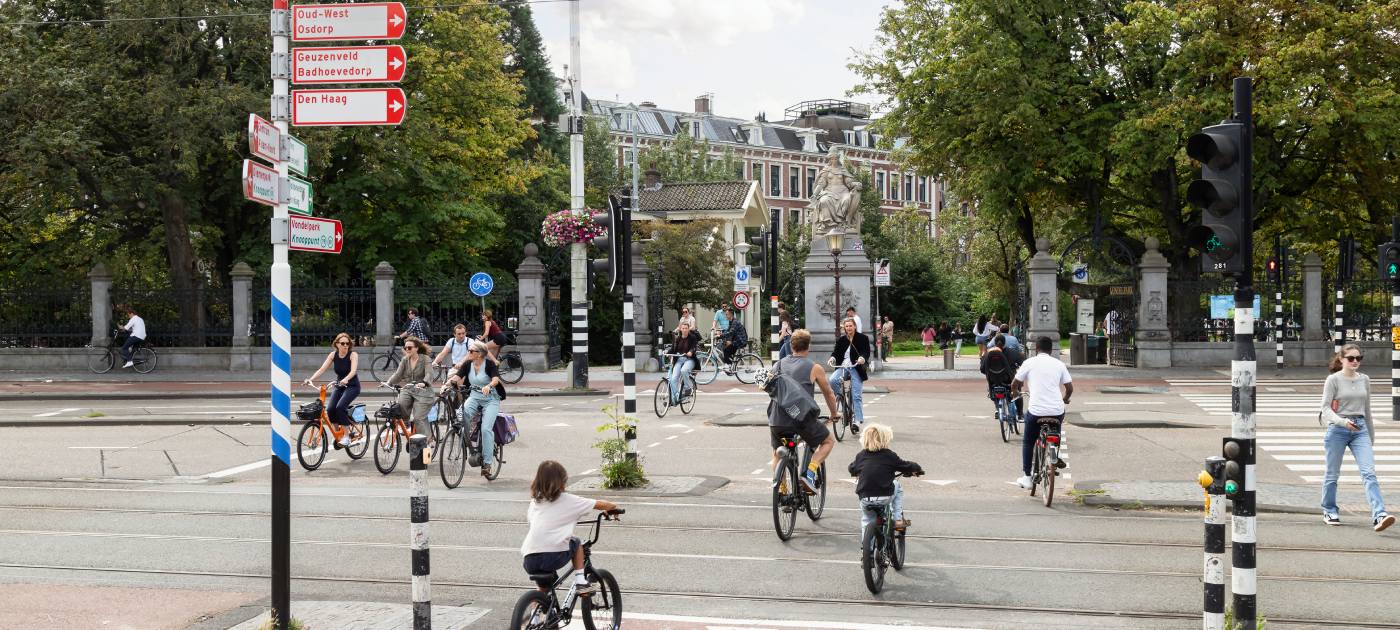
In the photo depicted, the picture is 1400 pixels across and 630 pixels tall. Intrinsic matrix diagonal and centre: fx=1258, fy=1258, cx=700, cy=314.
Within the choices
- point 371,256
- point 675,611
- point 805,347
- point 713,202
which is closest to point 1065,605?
point 675,611

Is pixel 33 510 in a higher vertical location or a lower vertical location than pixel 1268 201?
lower

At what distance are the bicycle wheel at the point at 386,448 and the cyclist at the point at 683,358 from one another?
23.4 ft

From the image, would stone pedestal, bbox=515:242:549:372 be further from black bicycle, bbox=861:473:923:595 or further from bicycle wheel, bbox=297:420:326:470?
black bicycle, bbox=861:473:923:595

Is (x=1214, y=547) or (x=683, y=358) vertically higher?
(x=683, y=358)

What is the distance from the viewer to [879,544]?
320 inches

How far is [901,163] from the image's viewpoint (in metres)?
38.5

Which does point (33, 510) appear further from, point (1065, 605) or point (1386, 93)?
point (1386, 93)

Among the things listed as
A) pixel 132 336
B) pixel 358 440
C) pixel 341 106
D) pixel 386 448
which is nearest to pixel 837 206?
pixel 132 336

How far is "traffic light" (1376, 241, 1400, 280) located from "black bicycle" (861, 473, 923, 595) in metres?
13.7

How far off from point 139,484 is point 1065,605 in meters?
10.4

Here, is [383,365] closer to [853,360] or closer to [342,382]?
[342,382]

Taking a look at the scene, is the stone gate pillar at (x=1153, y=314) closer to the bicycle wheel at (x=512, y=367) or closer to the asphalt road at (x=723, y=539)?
the asphalt road at (x=723, y=539)

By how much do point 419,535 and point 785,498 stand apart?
4.07 m

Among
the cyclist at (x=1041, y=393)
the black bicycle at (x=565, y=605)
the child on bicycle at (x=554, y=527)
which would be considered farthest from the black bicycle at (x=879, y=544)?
the cyclist at (x=1041, y=393)
